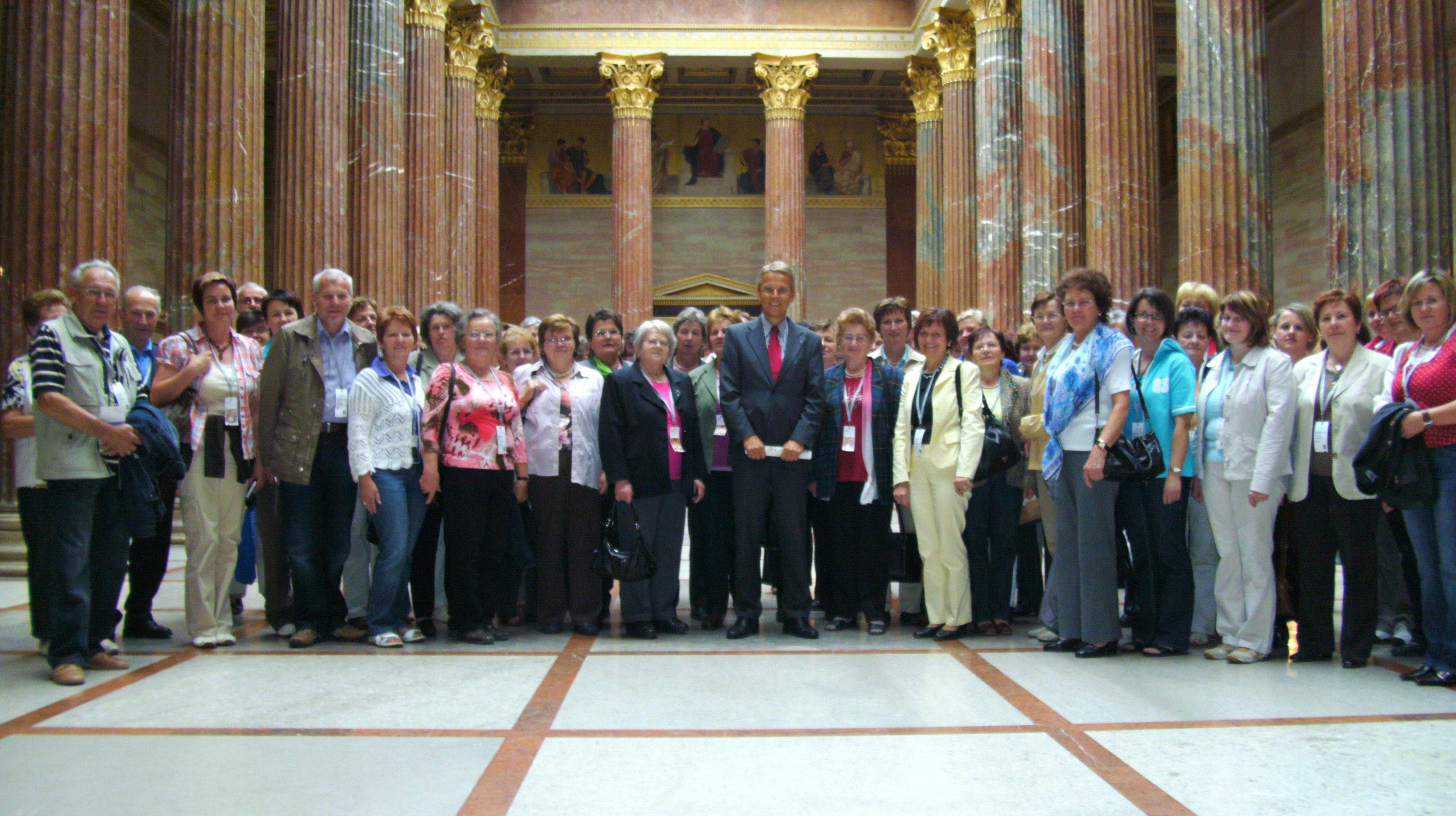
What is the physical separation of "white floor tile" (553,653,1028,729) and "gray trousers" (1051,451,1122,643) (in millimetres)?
699

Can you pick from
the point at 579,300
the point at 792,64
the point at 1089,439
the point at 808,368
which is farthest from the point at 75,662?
the point at 579,300

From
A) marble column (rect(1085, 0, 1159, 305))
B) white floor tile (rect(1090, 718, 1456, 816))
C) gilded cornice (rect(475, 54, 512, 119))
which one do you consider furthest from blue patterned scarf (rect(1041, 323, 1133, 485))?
gilded cornice (rect(475, 54, 512, 119))

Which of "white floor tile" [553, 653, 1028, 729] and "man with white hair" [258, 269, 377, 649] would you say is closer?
"white floor tile" [553, 653, 1028, 729]

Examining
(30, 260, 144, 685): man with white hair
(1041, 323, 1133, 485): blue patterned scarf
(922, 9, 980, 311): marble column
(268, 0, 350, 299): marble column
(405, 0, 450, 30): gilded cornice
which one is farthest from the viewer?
(922, 9, 980, 311): marble column

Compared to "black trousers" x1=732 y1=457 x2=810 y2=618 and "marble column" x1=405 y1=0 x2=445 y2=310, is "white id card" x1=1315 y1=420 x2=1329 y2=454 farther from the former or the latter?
"marble column" x1=405 y1=0 x2=445 y2=310

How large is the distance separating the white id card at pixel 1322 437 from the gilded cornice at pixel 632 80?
18087 mm

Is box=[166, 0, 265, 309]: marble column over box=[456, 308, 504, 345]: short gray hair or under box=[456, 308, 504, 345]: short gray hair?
over

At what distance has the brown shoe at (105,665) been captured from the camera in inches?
193

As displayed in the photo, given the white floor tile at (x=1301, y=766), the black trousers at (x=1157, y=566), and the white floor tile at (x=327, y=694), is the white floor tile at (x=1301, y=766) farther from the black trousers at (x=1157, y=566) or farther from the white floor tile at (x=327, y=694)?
the white floor tile at (x=327, y=694)

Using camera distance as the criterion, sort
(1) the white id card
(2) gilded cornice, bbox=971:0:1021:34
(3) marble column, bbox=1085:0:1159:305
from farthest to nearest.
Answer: (2) gilded cornice, bbox=971:0:1021:34 → (3) marble column, bbox=1085:0:1159:305 → (1) the white id card

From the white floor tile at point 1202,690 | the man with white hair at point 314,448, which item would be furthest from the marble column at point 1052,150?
the man with white hair at point 314,448

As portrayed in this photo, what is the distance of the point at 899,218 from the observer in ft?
90.7

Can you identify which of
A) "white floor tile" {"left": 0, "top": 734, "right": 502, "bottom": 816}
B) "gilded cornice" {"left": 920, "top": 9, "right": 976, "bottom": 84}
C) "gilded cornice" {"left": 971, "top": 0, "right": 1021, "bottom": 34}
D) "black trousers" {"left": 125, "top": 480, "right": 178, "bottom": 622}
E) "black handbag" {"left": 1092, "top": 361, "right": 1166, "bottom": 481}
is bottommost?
"white floor tile" {"left": 0, "top": 734, "right": 502, "bottom": 816}

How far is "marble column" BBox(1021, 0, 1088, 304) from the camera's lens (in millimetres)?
12922
